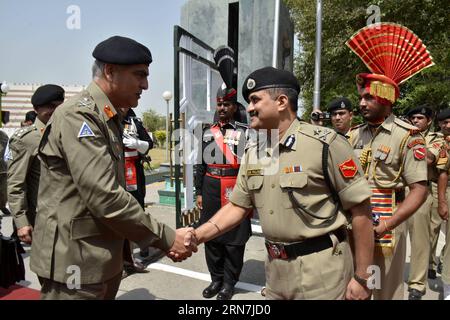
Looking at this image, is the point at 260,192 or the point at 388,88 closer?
the point at 260,192

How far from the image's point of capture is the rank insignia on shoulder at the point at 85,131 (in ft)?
6.30

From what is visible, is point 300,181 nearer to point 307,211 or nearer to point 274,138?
point 307,211

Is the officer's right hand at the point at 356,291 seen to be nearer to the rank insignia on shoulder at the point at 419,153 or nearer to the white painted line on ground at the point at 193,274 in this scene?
the rank insignia on shoulder at the point at 419,153

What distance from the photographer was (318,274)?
2.04 m

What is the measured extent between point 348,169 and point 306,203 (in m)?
0.30

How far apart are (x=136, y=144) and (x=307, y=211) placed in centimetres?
304

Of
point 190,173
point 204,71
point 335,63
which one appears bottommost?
point 190,173

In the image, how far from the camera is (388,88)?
9.46 ft

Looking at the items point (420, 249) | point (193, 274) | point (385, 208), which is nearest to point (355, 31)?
point (420, 249)

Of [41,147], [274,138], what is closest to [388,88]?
[274,138]

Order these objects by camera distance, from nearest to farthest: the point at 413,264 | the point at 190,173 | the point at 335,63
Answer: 1. the point at 413,264
2. the point at 190,173
3. the point at 335,63

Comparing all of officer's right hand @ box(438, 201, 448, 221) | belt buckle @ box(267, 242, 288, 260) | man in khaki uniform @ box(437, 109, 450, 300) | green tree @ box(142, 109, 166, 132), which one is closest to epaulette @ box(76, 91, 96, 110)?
belt buckle @ box(267, 242, 288, 260)

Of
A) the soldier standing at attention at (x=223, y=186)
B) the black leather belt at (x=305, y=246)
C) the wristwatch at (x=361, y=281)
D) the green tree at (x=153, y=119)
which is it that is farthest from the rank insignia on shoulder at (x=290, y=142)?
the green tree at (x=153, y=119)

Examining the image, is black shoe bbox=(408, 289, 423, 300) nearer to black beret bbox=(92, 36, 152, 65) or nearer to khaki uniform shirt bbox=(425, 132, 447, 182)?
khaki uniform shirt bbox=(425, 132, 447, 182)
